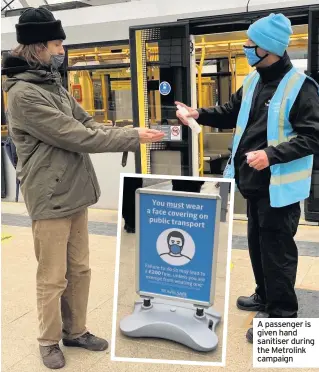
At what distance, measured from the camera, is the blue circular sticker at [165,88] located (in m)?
5.54

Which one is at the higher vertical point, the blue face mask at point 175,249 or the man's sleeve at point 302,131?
the man's sleeve at point 302,131

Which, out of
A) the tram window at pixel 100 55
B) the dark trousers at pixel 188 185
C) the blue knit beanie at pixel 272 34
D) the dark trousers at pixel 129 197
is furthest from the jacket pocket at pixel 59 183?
the tram window at pixel 100 55

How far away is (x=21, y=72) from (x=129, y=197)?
0.88 meters

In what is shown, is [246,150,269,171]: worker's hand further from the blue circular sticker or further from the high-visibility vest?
the blue circular sticker

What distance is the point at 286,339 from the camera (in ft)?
7.59

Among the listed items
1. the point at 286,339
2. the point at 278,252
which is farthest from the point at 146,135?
the point at 286,339

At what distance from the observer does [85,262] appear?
288 cm

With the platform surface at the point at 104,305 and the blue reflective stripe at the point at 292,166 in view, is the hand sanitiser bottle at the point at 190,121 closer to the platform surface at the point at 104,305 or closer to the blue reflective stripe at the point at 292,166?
the blue reflective stripe at the point at 292,166

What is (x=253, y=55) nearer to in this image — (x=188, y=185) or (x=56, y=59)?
(x=188, y=185)

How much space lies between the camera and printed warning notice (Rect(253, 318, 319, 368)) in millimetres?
2309

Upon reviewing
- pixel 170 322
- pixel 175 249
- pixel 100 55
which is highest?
pixel 100 55

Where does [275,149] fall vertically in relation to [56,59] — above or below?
below

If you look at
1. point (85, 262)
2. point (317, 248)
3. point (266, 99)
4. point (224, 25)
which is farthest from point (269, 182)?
point (224, 25)

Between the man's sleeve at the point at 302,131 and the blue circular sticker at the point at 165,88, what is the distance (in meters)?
3.04
